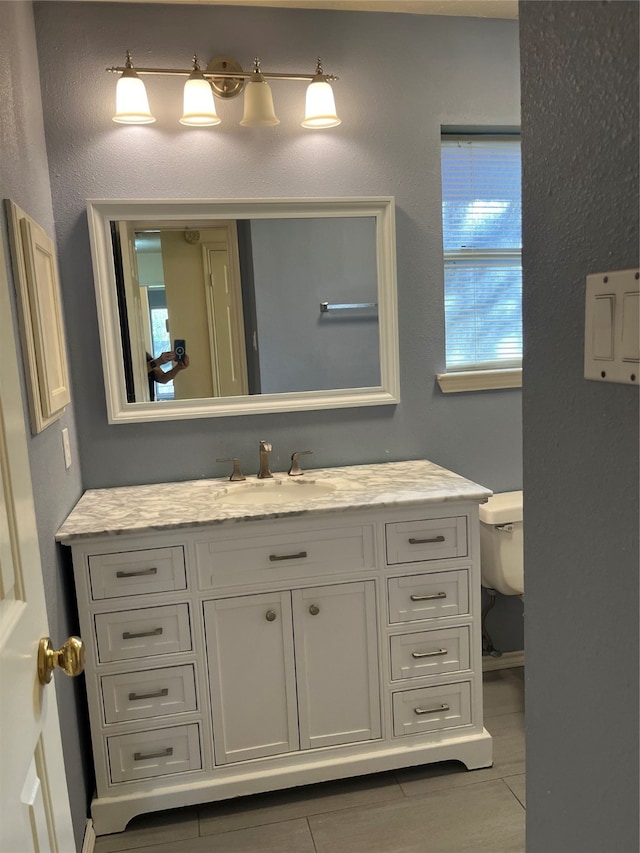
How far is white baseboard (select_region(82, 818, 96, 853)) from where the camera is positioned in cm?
189

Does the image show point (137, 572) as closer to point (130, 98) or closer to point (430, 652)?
point (430, 652)

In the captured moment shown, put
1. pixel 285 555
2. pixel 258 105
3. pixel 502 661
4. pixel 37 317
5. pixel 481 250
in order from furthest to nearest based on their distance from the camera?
pixel 502 661, pixel 481 250, pixel 258 105, pixel 285 555, pixel 37 317

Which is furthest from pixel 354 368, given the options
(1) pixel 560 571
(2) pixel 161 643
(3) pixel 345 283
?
(1) pixel 560 571

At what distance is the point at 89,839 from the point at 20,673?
55.4 inches

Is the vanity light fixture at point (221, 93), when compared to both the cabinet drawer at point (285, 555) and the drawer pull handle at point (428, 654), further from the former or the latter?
the drawer pull handle at point (428, 654)

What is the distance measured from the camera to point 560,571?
2.81ft

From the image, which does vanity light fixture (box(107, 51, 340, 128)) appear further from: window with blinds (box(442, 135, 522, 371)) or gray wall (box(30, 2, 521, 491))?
window with blinds (box(442, 135, 522, 371))

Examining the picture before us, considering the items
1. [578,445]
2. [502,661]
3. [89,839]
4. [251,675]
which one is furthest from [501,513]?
[578,445]

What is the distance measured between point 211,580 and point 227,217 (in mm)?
1237

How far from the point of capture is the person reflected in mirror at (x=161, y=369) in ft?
7.94

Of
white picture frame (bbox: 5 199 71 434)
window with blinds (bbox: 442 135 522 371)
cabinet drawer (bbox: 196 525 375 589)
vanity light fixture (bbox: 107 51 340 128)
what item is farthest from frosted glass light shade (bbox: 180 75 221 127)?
cabinet drawer (bbox: 196 525 375 589)

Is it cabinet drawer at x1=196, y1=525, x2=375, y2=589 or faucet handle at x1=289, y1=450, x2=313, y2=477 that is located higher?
faucet handle at x1=289, y1=450, x2=313, y2=477

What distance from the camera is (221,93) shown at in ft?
7.63

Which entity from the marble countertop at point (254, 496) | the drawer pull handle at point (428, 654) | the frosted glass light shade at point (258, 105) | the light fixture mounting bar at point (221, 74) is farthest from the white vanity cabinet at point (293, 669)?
the light fixture mounting bar at point (221, 74)
